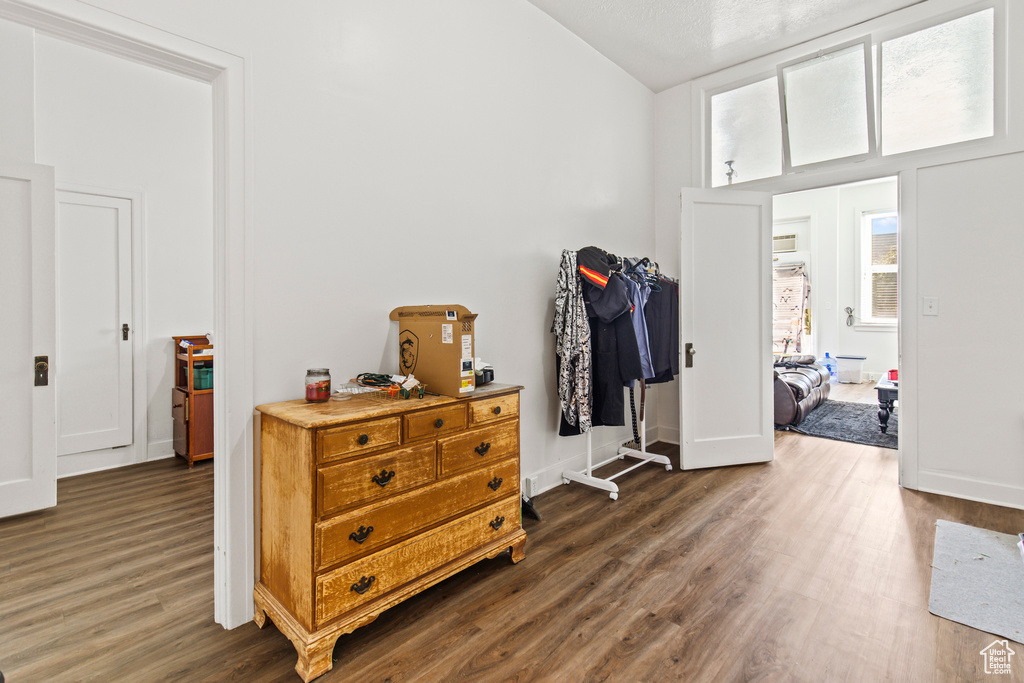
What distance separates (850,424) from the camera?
4973 millimetres

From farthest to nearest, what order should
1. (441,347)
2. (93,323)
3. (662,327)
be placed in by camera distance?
(93,323), (662,327), (441,347)

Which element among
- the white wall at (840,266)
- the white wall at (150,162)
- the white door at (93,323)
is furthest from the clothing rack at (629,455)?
the white wall at (840,266)

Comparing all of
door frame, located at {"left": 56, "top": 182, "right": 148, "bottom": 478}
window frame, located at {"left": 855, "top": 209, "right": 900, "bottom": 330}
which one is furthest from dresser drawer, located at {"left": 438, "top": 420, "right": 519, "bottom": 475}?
window frame, located at {"left": 855, "top": 209, "right": 900, "bottom": 330}

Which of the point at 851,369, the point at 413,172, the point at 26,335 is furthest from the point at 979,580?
the point at 851,369

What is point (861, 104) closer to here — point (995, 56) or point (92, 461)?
point (995, 56)

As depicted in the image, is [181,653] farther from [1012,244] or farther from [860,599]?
[1012,244]

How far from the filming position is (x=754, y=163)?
4074mm

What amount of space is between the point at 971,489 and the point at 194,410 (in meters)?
5.72

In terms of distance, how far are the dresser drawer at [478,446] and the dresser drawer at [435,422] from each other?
47 mm

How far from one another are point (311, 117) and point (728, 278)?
318cm

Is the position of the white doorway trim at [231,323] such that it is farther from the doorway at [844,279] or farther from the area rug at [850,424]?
the doorway at [844,279]

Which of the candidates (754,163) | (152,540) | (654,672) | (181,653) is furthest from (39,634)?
(754,163)

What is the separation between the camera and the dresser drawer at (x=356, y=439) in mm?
1602

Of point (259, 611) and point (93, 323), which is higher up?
point (93, 323)
